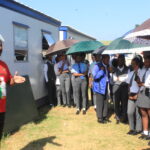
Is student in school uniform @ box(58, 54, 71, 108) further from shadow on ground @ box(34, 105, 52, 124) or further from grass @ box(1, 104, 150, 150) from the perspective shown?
grass @ box(1, 104, 150, 150)

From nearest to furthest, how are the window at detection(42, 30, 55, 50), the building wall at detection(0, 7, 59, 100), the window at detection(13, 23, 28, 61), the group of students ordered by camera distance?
the group of students < the building wall at detection(0, 7, 59, 100) < the window at detection(13, 23, 28, 61) < the window at detection(42, 30, 55, 50)

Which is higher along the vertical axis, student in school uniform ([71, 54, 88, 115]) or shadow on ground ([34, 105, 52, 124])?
student in school uniform ([71, 54, 88, 115])

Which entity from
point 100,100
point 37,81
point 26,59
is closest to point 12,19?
point 26,59

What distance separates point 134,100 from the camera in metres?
5.80

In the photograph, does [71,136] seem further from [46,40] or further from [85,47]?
[46,40]

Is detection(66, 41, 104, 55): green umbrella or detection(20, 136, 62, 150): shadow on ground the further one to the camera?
detection(66, 41, 104, 55): green umbrella

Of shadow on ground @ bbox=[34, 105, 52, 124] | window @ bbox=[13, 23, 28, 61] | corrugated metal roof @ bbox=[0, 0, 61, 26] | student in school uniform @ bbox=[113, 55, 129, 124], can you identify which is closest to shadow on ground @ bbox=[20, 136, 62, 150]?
shadow on ground @ bbox=[34, 105, 52, 124]

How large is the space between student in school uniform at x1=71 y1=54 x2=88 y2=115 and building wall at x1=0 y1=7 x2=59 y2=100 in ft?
4.16

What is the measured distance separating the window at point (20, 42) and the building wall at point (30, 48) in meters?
0.15

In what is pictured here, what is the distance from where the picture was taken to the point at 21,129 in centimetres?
647

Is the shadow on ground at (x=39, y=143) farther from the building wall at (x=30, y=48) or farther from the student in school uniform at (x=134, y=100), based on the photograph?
the building wall at (x=30, y=48)

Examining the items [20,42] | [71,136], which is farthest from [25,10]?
[71,136]

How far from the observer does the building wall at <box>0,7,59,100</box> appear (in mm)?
6715

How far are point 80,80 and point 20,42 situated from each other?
6.41 ft
